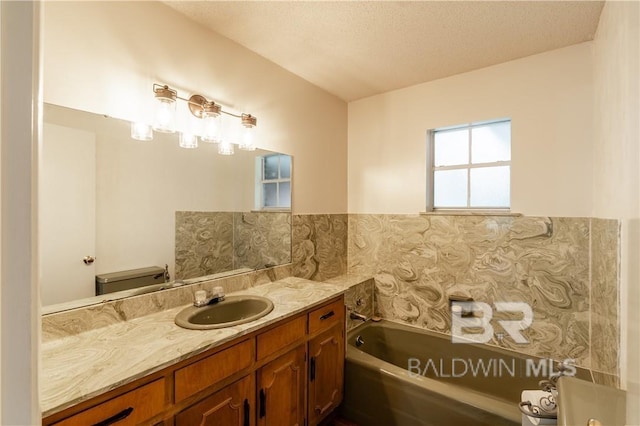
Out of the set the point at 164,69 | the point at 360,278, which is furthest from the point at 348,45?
the point at 360,278

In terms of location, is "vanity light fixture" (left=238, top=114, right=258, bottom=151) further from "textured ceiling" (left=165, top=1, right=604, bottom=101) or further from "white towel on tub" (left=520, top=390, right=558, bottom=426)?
"white towel on tub" (left=520, top=390, right=558, bottom=426)

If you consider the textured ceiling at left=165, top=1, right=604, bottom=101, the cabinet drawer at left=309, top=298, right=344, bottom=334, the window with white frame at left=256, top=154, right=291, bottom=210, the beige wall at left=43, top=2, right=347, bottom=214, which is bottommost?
the cabinet drawer at left=309, top=298, right=344, bottom=334

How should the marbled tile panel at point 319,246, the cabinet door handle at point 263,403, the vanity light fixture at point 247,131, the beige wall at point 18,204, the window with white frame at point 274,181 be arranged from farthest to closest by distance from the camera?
the marbled tile panel at point 319,246 < the window with white frame at point 274,181 < the vanity light fixture at point 247,131 < the cabinet door handle at point 263,403 < the beige wall at point 18,204

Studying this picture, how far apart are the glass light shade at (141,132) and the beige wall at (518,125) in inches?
76.2

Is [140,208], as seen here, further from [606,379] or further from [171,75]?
[606,379]

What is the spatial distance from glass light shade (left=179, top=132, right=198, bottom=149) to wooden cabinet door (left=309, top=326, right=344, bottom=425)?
4.48 feet

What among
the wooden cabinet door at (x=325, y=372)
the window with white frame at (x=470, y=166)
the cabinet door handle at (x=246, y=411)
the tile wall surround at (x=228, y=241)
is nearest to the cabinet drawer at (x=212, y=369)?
the cabinet door handle at (x=246, y=411)

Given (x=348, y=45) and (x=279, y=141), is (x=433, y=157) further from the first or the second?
(x=279, y=141)

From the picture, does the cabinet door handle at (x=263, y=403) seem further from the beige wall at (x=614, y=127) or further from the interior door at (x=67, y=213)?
the beige wall at (x=614, y=127)

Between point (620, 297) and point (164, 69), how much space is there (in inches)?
96.3

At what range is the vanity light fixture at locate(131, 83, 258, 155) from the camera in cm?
151

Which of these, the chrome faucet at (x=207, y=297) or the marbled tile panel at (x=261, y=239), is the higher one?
the marbled tile panel at (x=261, y=239)

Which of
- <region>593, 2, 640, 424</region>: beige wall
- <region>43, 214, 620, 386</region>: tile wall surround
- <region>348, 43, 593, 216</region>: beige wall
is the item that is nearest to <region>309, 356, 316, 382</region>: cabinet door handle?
<region>43, 214, 620, 386</region>: tile wall surround

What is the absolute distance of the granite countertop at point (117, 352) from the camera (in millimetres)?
881
